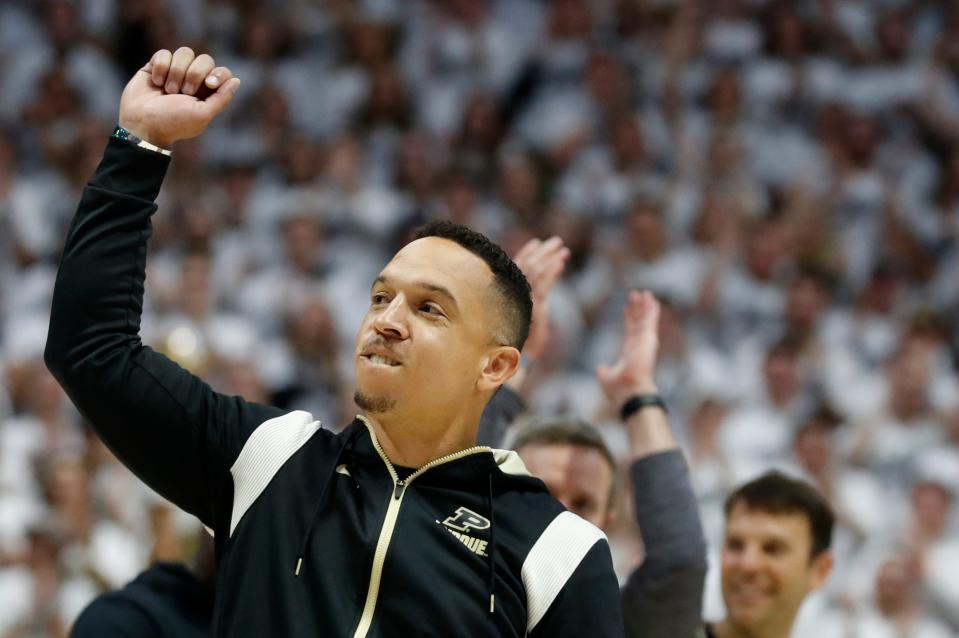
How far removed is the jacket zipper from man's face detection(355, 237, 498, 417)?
9cm

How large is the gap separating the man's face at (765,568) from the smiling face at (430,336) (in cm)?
121

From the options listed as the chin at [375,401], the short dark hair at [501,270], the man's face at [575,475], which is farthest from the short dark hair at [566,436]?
the chin at [375,401]

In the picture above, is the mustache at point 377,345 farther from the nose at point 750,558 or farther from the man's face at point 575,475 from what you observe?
the nose at point 750,558

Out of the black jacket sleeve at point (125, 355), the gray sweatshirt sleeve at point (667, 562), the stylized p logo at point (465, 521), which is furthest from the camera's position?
the gray sweatshirt sleeve at point (667, 562)

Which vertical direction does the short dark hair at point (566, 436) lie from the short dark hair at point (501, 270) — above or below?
below

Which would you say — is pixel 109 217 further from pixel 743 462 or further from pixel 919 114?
pixel 919 114

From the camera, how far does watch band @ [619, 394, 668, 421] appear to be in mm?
3125

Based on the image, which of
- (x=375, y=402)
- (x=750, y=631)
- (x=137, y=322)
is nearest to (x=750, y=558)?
(x=750, y=631)

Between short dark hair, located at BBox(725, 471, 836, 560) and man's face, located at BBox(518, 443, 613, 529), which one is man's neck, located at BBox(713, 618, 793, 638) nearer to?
short dark hair, located at BBox(725, 471, 836, 560)

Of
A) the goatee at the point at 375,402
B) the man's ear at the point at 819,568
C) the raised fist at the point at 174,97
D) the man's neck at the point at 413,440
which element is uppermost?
the raised fist at the point at 174,97

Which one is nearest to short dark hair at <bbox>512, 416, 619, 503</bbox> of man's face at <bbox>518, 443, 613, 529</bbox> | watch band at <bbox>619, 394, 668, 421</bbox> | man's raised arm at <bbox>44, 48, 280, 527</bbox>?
man's face at <bbox>518, 443, 613, 529</bbox>

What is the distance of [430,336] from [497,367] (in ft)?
0.66

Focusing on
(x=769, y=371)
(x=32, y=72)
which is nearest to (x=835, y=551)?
(x=769, y=371)

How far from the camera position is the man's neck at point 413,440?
94.9 inches
